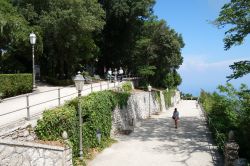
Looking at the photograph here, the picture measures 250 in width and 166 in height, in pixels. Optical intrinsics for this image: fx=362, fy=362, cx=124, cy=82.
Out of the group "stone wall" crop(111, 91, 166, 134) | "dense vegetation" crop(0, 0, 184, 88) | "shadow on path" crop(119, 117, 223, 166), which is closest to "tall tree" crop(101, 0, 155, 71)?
"dense vegetation" crop(0, 0, 184, 88)

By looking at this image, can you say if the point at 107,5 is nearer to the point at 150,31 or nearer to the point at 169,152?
the point at 150,31

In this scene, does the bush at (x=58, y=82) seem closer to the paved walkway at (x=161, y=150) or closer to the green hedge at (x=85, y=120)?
the paved walkway at (x=161, y=150)

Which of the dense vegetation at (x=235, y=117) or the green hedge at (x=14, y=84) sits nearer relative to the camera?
the dense vegetation at (x=235, y=117)

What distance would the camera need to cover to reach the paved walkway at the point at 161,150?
15633 millimetres

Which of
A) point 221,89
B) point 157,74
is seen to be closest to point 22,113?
point 221,89

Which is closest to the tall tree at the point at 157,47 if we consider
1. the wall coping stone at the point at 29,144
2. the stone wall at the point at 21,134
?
the stone wall at the point at 21,134

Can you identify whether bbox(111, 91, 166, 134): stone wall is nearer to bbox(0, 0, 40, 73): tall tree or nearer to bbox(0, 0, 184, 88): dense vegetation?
bbox(0, 0, 184, 88): dense vegetation

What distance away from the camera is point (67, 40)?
107 ft

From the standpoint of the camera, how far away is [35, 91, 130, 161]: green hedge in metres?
13.3

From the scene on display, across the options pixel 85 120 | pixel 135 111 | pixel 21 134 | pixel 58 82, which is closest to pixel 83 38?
pixel 58 82

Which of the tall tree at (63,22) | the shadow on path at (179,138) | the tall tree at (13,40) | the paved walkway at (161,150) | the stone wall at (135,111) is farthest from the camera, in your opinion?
the tall tree at (63,22)

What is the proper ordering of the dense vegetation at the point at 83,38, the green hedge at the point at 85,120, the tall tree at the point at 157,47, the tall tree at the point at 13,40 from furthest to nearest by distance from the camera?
the tall tree at the point at 157,47 → the dense vegetation at the point at 83,38 → the tall tree at the point at 13,40 → the green hedge at the point at 85,120

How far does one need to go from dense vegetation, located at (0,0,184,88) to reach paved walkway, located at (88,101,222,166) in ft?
38.8

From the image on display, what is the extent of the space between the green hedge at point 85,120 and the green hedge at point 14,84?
589cm
